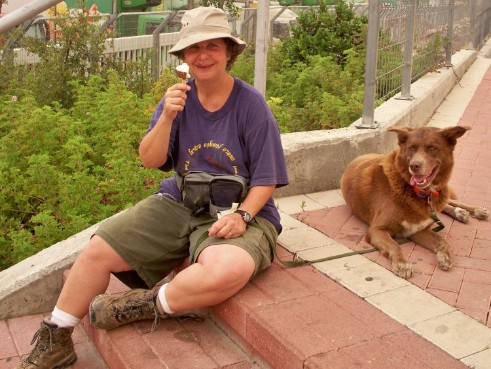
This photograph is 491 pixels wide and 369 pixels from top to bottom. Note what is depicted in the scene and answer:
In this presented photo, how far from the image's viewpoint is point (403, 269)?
3584 mm

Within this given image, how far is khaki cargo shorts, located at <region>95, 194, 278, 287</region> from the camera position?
337cm

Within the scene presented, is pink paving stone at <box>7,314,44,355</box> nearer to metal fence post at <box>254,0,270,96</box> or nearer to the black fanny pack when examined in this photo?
the black fanny pack

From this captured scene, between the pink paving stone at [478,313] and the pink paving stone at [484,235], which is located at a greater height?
the pink paving stone at [484,235]

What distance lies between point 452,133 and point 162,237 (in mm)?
1840

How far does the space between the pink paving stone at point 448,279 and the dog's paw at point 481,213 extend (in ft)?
3.18

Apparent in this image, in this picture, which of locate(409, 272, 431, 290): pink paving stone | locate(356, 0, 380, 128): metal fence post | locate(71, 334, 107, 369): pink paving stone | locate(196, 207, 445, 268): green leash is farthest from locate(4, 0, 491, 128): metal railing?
locate(71, 334, 107, 369): pink paving stone

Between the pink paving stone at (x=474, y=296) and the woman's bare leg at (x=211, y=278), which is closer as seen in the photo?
the woman's bare leg at (x=211, y=278)

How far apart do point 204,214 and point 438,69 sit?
24.5 feet

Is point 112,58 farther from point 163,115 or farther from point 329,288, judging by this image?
point 329,288

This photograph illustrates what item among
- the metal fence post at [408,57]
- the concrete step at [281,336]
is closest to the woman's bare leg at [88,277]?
the concrete step at [281,336]

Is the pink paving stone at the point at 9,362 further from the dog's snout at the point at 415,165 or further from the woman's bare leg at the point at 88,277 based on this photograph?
the dog's snout at the point at 415,165

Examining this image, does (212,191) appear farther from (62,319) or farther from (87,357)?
(87,357)

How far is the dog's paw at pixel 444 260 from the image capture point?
368cm

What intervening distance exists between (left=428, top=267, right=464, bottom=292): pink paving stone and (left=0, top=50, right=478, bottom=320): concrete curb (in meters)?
1.53
